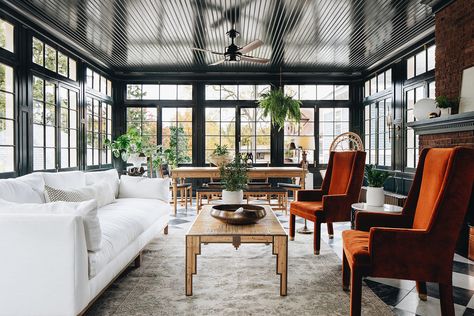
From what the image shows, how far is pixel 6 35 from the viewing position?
4.21m

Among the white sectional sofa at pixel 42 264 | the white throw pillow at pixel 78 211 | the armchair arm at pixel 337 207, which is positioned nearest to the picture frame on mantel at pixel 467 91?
the armchair arm at pixel 337 207

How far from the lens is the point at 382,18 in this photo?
4.71 m

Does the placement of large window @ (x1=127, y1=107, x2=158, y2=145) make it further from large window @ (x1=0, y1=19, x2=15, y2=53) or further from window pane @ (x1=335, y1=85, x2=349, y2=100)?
window pane @ (x1=335, y1=85, x2=349, y2=100)

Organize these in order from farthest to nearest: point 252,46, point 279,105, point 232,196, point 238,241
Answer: point 279,105 < point 252,46 < point 232,196 < point 238,241

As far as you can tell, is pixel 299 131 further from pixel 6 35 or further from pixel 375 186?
pixel 6 35

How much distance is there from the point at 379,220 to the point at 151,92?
6.47m

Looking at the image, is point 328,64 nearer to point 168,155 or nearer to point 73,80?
point 168,155

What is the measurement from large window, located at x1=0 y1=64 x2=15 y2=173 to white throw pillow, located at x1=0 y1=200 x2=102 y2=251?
7.80ft

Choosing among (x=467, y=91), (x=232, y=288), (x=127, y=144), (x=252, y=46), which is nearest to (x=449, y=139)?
(x=467, y=91)

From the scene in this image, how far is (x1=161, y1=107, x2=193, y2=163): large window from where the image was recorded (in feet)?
26.2

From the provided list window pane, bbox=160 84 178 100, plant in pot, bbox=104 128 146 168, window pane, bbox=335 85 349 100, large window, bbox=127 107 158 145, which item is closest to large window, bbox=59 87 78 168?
plant in pot, bbox=104 128 146 168

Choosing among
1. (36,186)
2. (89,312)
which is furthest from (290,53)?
(89,312)

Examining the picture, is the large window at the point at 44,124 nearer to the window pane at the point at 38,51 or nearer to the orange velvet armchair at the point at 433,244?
the window pane at the point at 38,51

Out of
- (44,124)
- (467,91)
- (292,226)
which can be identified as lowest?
(292,226)
